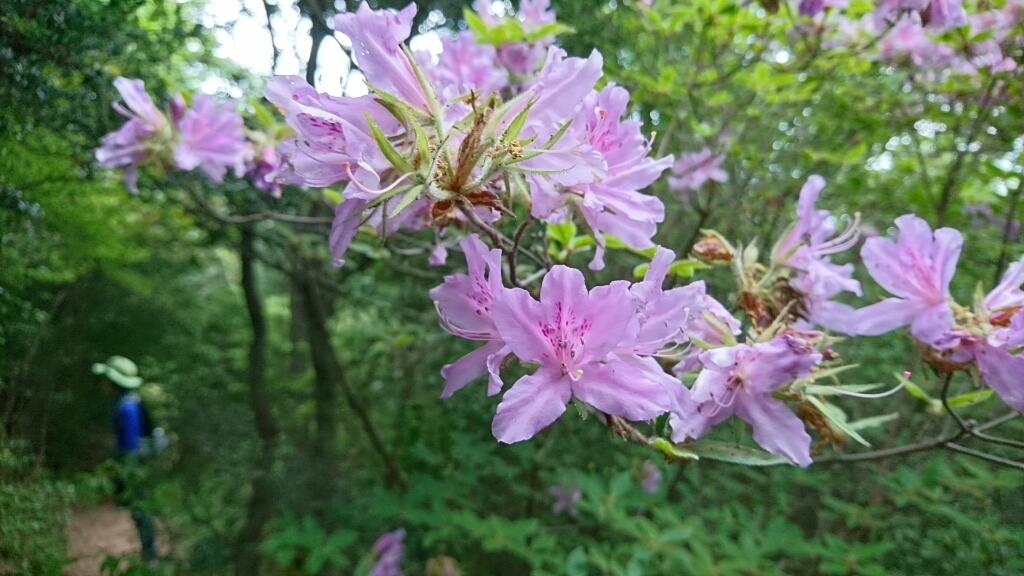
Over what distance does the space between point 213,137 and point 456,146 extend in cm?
97

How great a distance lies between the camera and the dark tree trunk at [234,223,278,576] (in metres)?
2.74

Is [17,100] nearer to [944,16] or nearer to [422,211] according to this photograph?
[422,211]

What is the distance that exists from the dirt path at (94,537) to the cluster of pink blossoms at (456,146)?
0.86 m

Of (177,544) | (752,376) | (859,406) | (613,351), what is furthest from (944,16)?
(177,544)

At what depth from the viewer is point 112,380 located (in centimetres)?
189

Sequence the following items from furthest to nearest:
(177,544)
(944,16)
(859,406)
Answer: (177,544) < (859,406) < (944,16)

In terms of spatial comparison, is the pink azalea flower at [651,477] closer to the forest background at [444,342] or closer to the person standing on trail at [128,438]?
the forest background at [444,342]

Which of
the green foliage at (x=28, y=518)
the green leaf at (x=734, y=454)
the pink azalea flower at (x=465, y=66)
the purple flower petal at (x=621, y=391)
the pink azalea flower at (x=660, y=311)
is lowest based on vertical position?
the green foliage at (x=28, y=518)

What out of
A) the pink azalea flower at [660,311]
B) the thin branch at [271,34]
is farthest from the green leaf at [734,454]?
the thin branch at [271,34]

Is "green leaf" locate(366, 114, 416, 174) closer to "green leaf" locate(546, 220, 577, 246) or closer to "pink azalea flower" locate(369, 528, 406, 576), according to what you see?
"green leaf" locate(546, 220, 577, 246)

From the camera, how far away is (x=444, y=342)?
222 centimetres

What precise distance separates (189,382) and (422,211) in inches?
121

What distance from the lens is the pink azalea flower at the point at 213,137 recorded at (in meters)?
1.27

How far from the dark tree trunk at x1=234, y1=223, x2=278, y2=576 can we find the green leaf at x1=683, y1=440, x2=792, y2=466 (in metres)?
2.05
